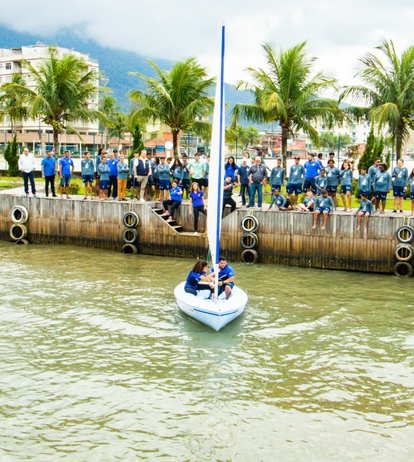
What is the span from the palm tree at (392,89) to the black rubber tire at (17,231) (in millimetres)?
18725

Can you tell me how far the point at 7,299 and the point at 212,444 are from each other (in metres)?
9.42

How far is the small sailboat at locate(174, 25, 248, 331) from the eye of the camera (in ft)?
39.5

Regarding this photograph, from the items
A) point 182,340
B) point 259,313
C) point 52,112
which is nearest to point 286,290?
point 259,313

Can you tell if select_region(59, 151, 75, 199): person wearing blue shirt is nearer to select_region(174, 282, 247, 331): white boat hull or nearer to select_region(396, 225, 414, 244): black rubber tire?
select_region(174, 282, 247, 331): white boat hull

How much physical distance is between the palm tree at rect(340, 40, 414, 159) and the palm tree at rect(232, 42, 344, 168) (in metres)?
1.91

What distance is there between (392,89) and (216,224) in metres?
20.5

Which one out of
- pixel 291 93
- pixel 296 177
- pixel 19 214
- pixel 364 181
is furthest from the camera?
pixel 291 93

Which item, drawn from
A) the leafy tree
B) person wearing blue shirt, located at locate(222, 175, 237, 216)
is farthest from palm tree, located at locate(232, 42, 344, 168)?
the leafy tree

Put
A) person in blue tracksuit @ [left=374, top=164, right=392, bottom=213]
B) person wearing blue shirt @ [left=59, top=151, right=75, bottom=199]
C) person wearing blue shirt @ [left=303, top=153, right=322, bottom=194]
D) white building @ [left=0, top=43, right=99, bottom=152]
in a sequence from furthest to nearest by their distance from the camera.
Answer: white building @ [left=0, top=43, right=99, bottom=152]
person wearing blue shirt @ [left=59, top=151, right=75, bottom=199]
person wearing blue shirt @ [left=303, top=153, right=322, bottom=194]
person in blue tracksuit @ [left=374, top=164, right=392, bottom=213]

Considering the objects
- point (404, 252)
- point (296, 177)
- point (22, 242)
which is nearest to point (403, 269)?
point (404, 252)

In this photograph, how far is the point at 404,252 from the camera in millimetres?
18547

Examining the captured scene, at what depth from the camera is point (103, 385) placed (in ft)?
32.4

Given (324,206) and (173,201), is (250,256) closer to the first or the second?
(324,206)

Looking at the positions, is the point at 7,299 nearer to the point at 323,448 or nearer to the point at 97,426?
the point at 97,426
